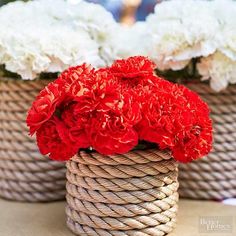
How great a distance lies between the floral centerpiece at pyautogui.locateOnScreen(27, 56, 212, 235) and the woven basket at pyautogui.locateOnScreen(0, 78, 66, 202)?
16 centimetres

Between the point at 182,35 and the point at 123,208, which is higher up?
the point at 182,35

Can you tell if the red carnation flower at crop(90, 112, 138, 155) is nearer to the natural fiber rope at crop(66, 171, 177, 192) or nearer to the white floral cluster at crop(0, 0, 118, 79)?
the natural fiber rope at crop(66, 171, 177, 192)

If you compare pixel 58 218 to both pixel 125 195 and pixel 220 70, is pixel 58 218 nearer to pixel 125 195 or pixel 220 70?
pixel 125 195

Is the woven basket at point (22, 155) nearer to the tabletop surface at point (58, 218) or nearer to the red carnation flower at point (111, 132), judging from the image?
the tabletop surface at point (58, 218)

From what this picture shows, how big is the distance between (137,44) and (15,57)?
0.23 m

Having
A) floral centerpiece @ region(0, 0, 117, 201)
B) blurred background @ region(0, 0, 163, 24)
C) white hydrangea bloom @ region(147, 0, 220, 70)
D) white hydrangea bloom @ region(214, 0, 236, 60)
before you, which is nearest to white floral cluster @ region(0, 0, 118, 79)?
floral centerpiece @ region(0, 0, 117, 201)

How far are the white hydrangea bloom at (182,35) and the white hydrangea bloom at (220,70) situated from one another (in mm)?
21

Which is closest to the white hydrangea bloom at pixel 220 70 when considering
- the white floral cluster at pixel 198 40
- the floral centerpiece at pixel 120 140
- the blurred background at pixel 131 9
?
the white floral cluster at pixel 198 40

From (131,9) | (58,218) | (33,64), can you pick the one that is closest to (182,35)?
(33,64)

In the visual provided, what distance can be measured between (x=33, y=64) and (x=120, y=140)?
0.86ft

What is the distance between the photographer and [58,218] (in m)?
0.81

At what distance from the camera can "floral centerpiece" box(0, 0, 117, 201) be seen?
82cm

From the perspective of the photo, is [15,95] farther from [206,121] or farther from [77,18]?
[206,121]

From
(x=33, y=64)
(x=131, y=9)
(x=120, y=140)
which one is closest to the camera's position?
(x=120, y=140)
